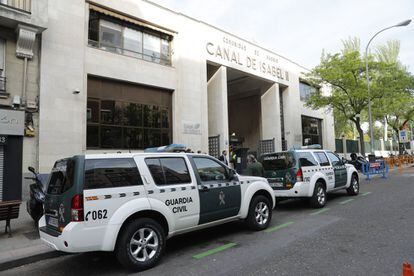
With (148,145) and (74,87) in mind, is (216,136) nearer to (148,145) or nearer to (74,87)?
(148,145)

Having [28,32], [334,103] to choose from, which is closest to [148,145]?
[28,32]

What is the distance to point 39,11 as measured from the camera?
11.5m

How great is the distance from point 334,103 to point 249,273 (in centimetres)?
2104

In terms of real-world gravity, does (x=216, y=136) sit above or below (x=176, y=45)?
below

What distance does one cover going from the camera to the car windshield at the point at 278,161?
9.32 metres

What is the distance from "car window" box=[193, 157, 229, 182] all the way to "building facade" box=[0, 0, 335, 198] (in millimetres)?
8168

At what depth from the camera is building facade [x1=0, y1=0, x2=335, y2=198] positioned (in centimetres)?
1246

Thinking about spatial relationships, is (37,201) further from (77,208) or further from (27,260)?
(77,208)

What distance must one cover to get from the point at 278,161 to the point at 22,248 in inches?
273

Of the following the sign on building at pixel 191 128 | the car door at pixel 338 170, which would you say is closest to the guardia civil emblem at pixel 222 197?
the car door at pixel 338 170

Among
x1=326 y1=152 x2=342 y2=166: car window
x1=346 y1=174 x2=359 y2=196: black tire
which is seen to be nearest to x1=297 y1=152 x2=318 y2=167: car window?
x1=326 y1=152 x2=342 y2=166: car window

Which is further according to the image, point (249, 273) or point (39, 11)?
point (39, 11)

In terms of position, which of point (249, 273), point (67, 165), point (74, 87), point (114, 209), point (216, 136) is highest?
point (74, 87)

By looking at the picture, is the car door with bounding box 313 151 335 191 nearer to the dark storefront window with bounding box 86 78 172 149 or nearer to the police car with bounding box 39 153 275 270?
the police car with bounding box 39 153 275 270
